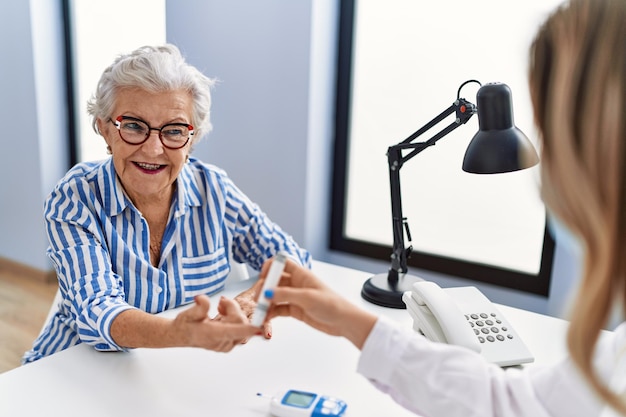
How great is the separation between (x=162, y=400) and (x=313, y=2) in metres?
1.75

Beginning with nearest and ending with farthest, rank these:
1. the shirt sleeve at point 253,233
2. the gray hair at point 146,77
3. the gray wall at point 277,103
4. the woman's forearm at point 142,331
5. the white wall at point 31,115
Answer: the woman's forearm at point 142,331, the gray hair at point 146,77, the shirt sleeve at point 253,233, the gray wall at point 277,103, the white wall at point 31,115

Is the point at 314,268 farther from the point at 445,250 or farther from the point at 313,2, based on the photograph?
the point at 313,2

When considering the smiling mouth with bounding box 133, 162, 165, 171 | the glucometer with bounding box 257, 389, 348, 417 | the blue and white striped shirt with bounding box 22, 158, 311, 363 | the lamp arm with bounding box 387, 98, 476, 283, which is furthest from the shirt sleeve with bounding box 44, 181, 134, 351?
the lamp arm with bounding box 387, 98, 476, 283

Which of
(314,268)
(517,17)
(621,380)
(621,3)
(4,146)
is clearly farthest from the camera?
(4,146)

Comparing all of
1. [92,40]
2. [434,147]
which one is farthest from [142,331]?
[92,40]

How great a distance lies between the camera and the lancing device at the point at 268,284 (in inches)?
33.5

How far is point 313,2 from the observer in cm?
222

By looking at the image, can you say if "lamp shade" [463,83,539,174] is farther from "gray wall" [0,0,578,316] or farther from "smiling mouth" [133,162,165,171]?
"gray wall" [0,0,578,316]

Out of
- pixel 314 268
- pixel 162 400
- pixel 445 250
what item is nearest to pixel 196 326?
pixel 162 400

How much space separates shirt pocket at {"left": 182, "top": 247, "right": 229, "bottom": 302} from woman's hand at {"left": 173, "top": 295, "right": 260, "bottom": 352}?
1.63 feet

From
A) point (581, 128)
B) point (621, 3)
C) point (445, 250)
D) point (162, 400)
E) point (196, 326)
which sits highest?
point (621, 3)

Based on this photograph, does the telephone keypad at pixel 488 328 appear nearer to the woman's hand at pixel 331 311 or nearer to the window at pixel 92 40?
the woman's hand at pixel 331 311

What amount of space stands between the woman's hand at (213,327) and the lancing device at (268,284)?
2cm

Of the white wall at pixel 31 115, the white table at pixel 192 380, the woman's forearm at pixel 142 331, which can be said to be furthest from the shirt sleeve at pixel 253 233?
the white wall at pixel 31 115
